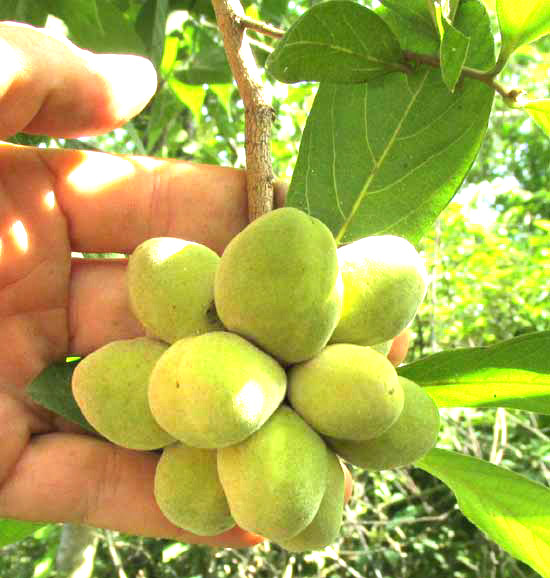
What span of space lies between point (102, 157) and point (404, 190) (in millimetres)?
802

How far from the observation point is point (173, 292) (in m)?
1.08

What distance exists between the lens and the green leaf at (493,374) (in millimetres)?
1206

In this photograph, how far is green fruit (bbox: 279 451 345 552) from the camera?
106cm

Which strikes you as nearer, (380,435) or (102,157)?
(380,435)

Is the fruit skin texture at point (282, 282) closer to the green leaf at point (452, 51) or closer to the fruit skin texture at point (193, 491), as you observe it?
the fruit skin texture at point (193, 491)

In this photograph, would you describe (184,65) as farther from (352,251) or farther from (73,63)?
(352,251)

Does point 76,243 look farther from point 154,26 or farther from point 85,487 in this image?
point 154,26

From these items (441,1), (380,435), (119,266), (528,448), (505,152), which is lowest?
(528,448)

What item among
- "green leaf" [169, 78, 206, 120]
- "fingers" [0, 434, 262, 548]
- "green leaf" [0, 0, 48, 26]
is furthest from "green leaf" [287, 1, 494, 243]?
"green leaf" [169, 78, 206, 120]

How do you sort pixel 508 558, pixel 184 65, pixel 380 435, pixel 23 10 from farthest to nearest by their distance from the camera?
pixel 508 558 → pixel 184 65 → pixel 23 10 → pixel 380 435

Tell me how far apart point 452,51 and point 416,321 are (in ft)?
11.5

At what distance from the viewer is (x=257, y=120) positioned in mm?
1236

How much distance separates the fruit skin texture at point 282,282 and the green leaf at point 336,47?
0.35m

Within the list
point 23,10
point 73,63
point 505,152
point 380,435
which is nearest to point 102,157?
point 73,63
